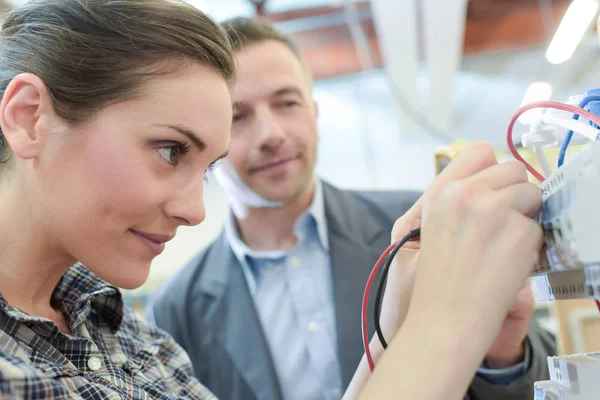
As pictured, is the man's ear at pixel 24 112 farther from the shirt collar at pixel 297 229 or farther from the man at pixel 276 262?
the shirt collar at pixel 297 229

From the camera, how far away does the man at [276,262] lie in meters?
1.46

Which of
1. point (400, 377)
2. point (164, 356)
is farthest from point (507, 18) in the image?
point (400, 377)

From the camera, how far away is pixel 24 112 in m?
0.80


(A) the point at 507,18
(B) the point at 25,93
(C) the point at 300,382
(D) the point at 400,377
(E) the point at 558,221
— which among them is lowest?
(C) the point at 300,382

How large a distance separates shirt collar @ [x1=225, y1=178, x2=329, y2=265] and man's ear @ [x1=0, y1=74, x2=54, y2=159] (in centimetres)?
89

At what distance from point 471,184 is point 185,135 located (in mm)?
389

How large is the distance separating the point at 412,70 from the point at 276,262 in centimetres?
247

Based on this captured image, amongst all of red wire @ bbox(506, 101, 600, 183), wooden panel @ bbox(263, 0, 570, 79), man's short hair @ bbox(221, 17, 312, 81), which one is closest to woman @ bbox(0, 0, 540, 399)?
red wire @ bbox(506, 101, 600, 183)

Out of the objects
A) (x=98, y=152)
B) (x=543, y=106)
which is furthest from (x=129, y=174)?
(x=543, y=106)

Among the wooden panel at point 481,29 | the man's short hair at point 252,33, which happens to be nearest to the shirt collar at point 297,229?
the man's short hair at point 252,33

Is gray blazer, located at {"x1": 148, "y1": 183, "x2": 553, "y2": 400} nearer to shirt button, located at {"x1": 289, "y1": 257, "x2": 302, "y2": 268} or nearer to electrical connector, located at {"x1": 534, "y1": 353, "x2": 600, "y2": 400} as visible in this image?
shirt button, located at {"x1": 289, "y1": 257, "x2": 302, "y2": 268}

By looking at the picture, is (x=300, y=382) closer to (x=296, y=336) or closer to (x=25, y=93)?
(x=296, y=336)

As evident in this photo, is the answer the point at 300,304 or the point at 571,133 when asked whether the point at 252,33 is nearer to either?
the point at 300,304

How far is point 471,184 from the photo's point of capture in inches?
22.8
